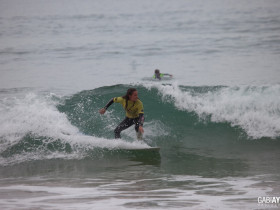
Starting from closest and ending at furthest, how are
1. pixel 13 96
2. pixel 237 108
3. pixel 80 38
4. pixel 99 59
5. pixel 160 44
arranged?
pixel 237 108
pixel 13 96
pixel 99 59
pixel 160 44
pixel 80 38

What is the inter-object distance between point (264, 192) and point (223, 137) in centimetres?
474

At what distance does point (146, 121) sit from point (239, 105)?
2.82 metres

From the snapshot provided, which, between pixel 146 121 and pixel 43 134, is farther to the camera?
pixel 146 121

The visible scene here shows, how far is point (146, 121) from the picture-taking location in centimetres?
1332

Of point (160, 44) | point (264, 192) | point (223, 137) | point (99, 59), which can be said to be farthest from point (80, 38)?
point (264, 192)

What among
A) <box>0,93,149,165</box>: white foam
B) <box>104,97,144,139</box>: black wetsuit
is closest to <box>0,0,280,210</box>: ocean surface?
<box>0,93,149,165</box>: white foam

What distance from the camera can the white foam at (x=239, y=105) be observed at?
12664mm

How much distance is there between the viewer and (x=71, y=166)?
385 inches

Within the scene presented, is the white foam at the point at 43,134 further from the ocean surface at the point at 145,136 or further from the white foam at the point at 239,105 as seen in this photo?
the white foam at the point at 239,105

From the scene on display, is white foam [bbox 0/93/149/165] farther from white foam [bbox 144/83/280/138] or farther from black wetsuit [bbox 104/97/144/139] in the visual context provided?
white foam [bbox 144/83/280/138]

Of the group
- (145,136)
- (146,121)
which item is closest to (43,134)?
(145,136)

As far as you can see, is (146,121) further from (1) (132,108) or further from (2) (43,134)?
(1) (132,108)

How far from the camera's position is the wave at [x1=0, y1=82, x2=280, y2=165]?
10.8 m

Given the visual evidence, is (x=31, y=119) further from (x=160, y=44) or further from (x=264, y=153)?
(x=160, y=44)
